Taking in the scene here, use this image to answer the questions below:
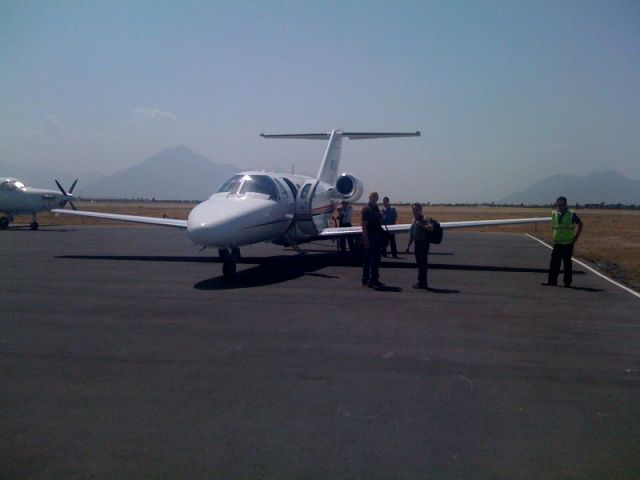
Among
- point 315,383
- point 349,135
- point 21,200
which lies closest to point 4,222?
point 21,200

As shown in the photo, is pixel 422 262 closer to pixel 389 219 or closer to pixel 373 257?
pixel 373 257

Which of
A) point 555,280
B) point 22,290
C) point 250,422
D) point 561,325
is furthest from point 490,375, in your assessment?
point 22,290

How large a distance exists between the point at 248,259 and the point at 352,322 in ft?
32.6

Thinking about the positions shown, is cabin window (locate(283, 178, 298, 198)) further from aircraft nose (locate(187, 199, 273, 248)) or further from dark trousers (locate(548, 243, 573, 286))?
dark trousers (locate(548, 243, 573, 286))

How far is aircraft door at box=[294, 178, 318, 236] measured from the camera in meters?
17.4

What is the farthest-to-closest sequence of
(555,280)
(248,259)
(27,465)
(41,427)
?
(248,259) → (555,280) → (41,427) → (27,465)

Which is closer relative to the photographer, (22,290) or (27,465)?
(27,465)

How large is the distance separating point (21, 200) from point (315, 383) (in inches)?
1355

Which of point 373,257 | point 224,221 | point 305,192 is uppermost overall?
Answer: point 305,192

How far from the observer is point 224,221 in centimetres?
1330

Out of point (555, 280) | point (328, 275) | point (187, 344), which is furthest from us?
point (328, 275)

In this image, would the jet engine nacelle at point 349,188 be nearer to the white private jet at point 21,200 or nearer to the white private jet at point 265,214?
the white private jet at point 265,214

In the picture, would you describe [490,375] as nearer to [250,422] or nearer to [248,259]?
[250,422]

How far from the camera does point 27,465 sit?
4176 mm
